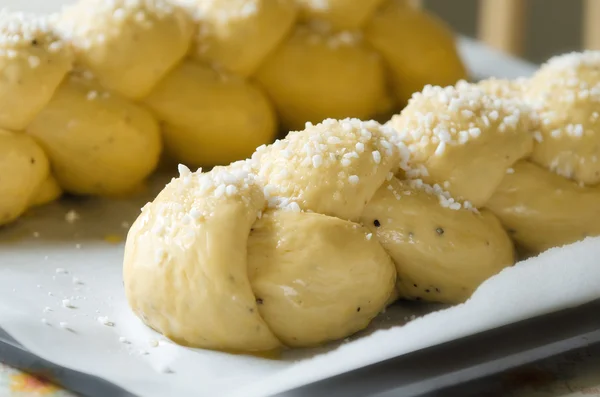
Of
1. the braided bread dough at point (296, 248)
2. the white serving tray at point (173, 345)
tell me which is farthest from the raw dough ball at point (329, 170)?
the white serving tray at point (173, 345)

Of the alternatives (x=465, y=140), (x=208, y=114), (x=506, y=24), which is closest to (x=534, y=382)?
(x=465, y=140)

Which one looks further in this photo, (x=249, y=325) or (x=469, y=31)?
(x=469, y=31)

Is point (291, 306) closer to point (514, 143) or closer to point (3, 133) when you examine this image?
point (514, 143)

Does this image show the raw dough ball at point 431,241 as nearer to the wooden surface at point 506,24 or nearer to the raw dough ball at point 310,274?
the raw dough ball at point 310,274

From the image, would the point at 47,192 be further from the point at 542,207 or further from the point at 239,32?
the point at 542,207

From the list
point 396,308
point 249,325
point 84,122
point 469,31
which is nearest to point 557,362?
point 396,308

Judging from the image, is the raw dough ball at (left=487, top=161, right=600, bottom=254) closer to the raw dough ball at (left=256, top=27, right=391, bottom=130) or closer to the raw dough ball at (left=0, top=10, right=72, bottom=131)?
the raw dough ball at (left=256, top=27, right=391, bottom=130)
